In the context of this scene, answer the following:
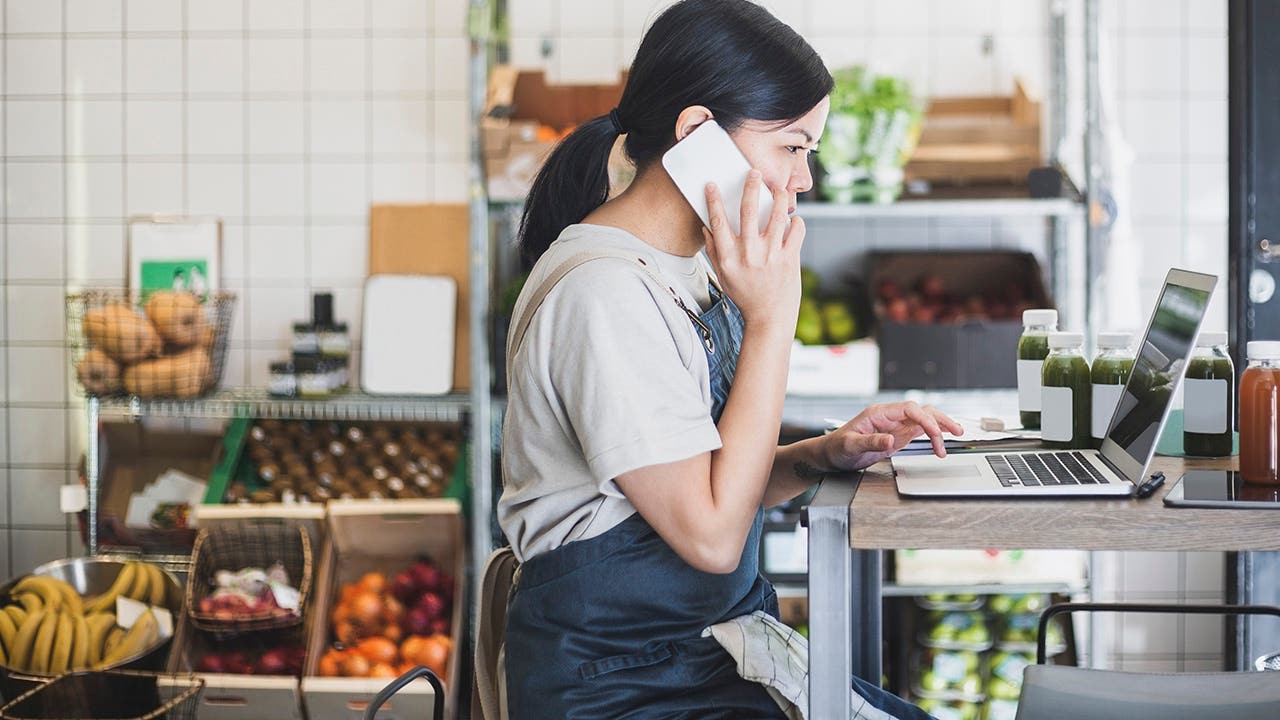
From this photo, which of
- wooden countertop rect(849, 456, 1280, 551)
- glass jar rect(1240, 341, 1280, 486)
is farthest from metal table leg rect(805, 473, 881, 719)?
glass jar rect(1240, 341, 1280, 486)

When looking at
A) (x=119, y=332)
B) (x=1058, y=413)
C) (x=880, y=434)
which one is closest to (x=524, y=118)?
(x=119, y=332)

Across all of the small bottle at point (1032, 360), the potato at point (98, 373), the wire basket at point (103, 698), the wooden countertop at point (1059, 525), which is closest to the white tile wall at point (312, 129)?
the potato at point (98, 373)

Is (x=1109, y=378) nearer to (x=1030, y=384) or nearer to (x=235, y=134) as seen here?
(x=1030, y=384)

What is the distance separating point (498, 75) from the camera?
10.6 ft

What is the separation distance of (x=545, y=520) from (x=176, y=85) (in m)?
2.68

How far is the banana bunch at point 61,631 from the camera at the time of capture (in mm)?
2840

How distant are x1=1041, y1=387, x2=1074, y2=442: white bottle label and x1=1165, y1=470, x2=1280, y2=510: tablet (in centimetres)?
23

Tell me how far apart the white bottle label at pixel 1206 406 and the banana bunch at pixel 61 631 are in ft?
7.74

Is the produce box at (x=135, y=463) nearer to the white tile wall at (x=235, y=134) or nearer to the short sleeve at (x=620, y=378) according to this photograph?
the white tile wall at (x=235, y=134)

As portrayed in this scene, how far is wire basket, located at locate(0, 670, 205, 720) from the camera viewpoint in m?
2.68

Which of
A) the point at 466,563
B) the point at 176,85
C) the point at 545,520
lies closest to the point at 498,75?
the point at 176,85

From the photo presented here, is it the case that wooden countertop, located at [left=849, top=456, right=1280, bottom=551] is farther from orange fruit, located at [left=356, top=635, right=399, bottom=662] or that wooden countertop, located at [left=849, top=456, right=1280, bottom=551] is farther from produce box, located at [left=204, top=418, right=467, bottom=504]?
produce box, located at [left=204, top=418, right=467, bottom=504]

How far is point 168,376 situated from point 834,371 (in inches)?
64.3

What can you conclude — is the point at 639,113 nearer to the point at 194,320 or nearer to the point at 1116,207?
the point at 194,320
